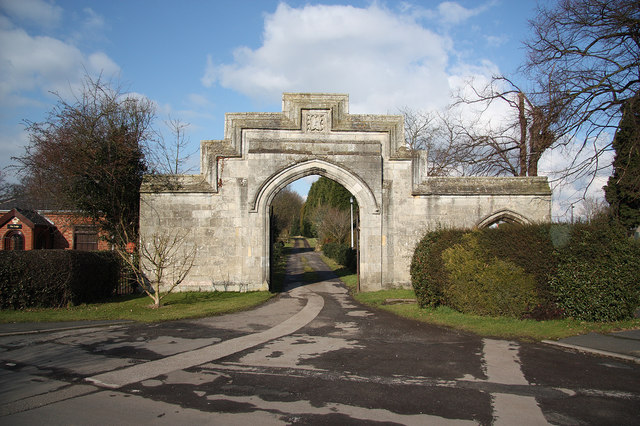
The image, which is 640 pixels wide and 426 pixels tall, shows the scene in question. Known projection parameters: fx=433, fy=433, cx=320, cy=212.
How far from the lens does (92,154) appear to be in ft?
56.1

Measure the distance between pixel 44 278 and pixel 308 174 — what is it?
31.1ft

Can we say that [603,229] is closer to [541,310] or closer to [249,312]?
[541,310]

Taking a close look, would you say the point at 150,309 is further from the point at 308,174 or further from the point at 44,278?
the point at 308,174

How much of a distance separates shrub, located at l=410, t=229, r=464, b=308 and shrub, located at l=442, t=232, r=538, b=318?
262 mm

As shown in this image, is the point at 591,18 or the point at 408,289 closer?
the point at 591,18

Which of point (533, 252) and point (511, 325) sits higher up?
point (533, 252)

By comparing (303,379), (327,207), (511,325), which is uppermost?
(327,207)

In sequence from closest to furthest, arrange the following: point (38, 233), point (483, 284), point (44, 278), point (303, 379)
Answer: point (303, 379)
point (483, 284)
point (44, 278)
point (38, 233)

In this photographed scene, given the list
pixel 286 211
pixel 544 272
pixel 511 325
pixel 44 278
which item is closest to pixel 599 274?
pixel 544 272

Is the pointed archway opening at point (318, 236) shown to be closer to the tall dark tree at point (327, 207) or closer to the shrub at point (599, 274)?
the tall dark tree at point (327, 207)

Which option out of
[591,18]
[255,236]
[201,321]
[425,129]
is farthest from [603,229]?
[425,129]

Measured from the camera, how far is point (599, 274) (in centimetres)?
975

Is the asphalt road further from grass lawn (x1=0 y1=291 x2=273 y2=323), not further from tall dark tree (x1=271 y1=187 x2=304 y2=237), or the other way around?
tall dark tree (x1=271 y1=187 x2=304 y2=237)

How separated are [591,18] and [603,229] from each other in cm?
714
